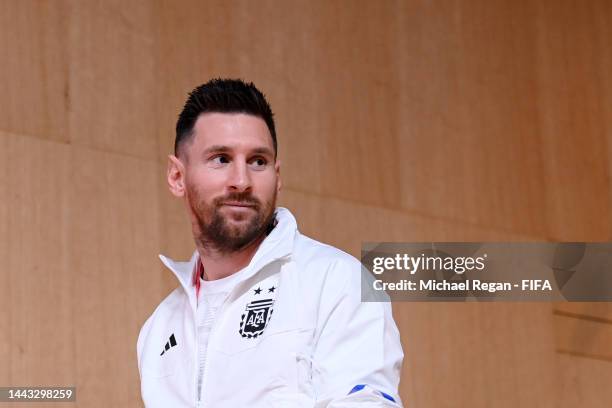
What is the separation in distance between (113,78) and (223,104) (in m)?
1.21

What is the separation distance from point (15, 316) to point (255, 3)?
1557 mm

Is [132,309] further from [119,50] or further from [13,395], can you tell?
[119,50]

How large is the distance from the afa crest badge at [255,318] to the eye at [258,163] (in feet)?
0.91

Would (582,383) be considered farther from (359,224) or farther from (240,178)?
(240,178)

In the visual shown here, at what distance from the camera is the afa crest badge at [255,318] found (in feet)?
7.03

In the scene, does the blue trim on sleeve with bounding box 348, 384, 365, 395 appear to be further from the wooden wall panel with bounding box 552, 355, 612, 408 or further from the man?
the wooden wall panel with bounding box 552, 355, 612, 408

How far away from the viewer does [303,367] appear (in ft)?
6.65

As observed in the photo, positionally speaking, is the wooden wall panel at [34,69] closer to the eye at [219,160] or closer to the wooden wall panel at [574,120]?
the eye at [219,160]

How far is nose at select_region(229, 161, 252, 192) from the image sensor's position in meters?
2.19

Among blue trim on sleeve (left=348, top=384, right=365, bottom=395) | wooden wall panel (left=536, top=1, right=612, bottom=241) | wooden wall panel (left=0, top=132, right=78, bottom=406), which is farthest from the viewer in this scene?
wooden wall panel (left=536, top=1, right=612, bottom=241)

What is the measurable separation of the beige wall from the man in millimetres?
807

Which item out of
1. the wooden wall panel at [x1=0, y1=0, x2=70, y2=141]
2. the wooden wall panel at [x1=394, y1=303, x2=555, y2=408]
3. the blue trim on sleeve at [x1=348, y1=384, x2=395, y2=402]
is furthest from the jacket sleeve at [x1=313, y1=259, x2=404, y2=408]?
the wooden wall panel at [x1=394, y1=303, x2=555, y2=408]

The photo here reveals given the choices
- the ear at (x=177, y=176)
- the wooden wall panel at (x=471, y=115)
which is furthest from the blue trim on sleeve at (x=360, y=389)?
the wooden wall panel at (x=471, y=115)

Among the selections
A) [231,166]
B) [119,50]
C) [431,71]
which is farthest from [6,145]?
[431,71]
